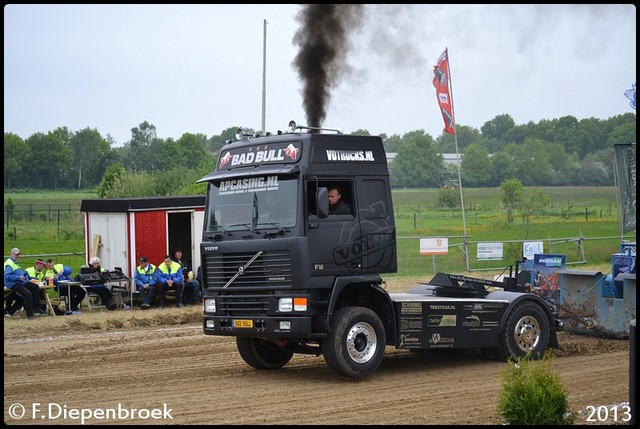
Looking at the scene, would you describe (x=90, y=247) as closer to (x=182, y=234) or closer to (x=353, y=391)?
(x=182, y=234)

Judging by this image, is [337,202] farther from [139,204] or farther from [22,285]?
[139,204]

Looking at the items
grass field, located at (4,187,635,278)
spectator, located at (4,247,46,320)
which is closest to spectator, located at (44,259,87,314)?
spectator, located at (4,247,46,320)

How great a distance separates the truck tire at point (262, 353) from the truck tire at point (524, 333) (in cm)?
321

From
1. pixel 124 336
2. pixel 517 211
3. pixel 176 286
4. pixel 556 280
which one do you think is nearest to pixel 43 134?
pixel 517 211

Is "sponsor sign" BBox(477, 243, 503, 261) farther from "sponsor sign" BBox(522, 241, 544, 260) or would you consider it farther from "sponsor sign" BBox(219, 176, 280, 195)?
"sponsor sign" BBox(219, 176, 280, 195)

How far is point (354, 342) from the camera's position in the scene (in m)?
→ 12.2

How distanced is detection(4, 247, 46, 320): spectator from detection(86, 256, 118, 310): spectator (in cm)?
150

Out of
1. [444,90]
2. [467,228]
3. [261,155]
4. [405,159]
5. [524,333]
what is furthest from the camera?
[405,159]

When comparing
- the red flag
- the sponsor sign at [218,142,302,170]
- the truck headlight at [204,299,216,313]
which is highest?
the red flag

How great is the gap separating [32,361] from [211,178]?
449cm

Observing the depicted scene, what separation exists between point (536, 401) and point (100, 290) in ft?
48.4

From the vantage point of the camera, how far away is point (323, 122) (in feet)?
50.6

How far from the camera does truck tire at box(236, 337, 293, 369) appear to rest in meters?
13.5

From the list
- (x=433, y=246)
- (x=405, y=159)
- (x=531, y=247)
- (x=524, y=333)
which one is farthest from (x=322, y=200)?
(x=405, y=159)
